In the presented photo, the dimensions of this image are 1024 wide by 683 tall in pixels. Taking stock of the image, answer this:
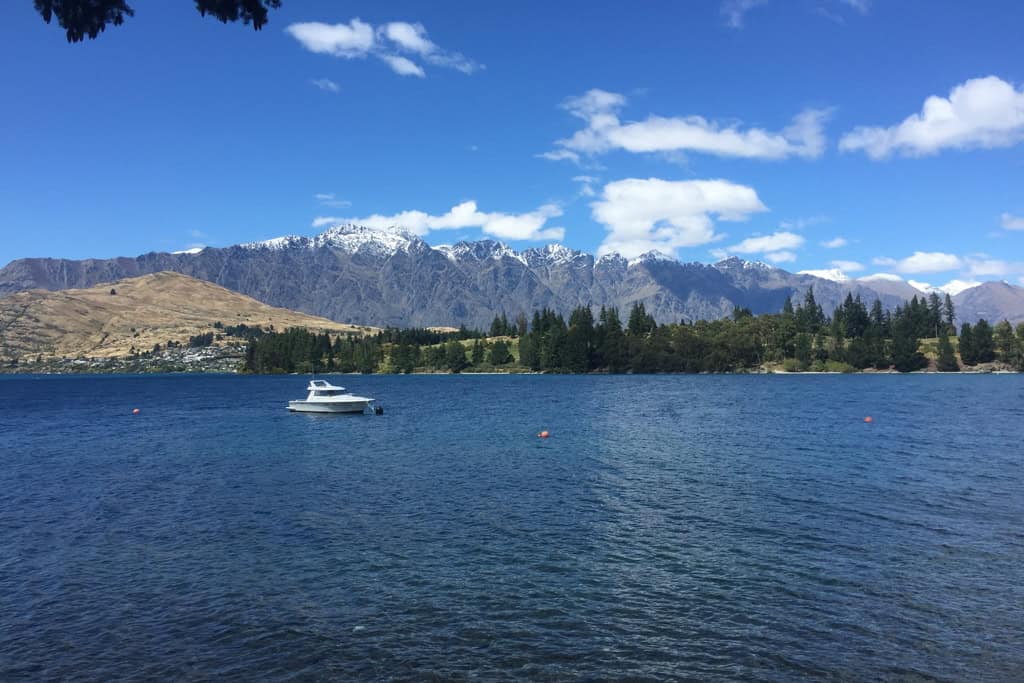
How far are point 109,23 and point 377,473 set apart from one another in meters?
47.4

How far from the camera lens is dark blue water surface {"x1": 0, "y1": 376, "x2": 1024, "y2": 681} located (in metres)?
24.7

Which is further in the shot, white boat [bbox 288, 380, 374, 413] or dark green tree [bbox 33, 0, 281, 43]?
white boat [bbox 288, 380, 374, 413]

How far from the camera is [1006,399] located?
149125 millimetres

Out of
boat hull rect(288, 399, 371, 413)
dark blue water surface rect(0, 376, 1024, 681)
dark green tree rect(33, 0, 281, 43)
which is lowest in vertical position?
dark blue water surface rect(0, 376, 1024, 681)

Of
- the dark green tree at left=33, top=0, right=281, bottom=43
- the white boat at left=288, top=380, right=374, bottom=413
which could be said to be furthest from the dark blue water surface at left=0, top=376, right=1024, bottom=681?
the white boat at left=288, top=380, right=374, bottom=413

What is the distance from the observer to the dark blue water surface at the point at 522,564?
80.9ft

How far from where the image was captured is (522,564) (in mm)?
34938

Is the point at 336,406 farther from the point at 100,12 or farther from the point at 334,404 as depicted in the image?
the point at 100,12

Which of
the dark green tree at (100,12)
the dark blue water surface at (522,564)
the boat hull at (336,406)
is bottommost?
the dark blue water surface at (522,564)

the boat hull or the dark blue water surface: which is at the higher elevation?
the boat hull

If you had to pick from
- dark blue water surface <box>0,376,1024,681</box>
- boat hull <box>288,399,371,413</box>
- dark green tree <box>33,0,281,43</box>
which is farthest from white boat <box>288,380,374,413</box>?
dark green tree <box>33,0,281,43</box>

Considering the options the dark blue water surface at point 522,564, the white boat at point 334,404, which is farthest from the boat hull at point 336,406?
the dark blue water surface at point 522,564

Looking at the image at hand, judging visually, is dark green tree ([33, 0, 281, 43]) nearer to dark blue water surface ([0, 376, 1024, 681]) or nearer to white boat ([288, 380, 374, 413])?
dark blue water surface ([0, 376, 1024, 681])

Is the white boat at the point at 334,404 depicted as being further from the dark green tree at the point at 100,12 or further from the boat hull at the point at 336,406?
the dark green tree at the point at 100,12
